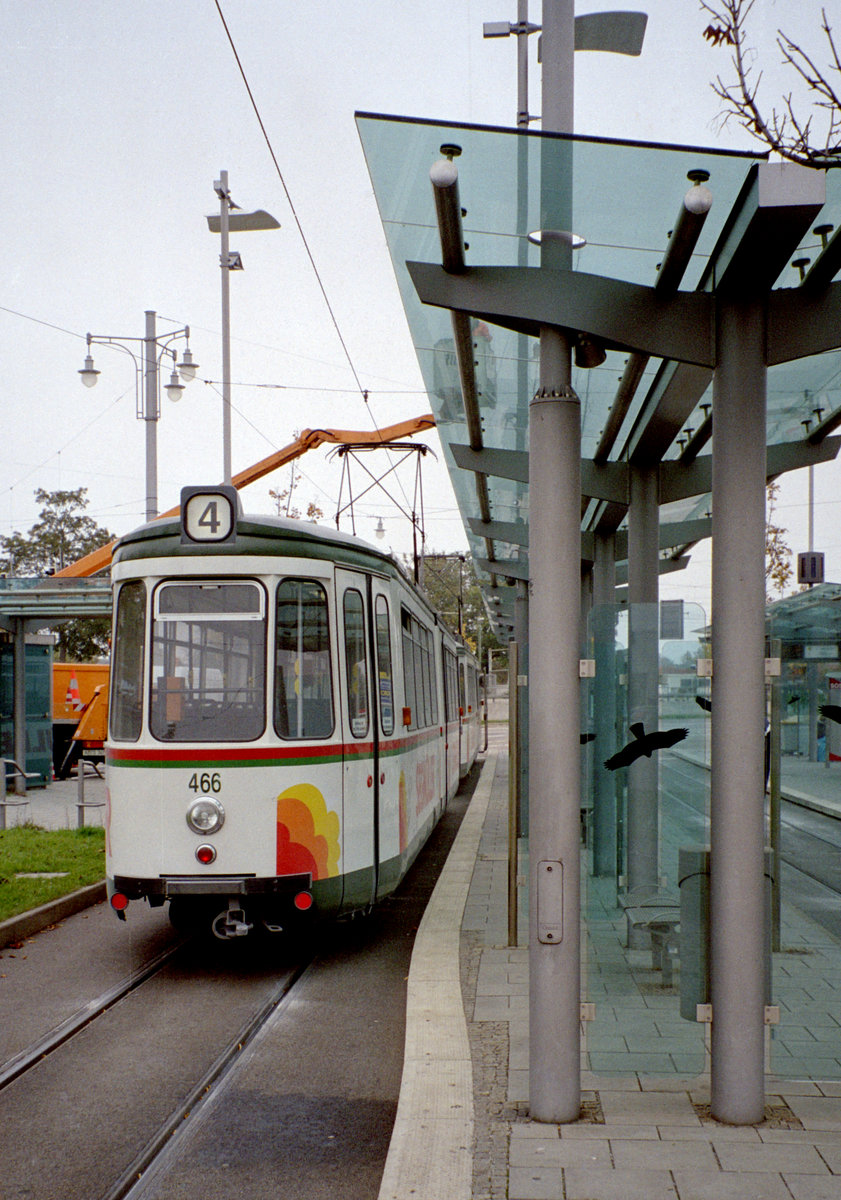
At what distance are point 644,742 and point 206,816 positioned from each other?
2834mm

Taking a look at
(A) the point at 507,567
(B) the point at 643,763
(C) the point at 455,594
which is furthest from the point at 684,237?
(C) the point at 455,594

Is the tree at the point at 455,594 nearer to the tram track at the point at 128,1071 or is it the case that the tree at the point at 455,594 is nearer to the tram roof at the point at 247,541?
the tram roof at the point at 247,541

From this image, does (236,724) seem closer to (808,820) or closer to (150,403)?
(808,820)

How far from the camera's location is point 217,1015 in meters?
6.76

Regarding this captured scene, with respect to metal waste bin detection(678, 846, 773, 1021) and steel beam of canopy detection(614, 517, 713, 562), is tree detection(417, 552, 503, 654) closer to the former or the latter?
steel beam of canopy detection(614, 517, 713, 562)

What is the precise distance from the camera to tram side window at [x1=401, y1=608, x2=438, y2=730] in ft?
33.7

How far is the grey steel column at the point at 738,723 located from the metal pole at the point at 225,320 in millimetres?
12687

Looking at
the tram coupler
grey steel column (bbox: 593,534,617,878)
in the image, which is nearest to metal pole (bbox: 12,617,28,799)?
the tram coupler

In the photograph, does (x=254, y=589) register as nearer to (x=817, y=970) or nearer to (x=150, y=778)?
(x=150, y=778)

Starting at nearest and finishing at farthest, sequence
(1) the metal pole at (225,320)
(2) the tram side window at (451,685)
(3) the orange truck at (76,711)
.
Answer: (2) the tram side window at (451,685) < (1) the metal pole at (225,320) < (3) the orange truck at (76,711)

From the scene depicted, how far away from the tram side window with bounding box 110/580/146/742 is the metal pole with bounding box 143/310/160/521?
9833mm

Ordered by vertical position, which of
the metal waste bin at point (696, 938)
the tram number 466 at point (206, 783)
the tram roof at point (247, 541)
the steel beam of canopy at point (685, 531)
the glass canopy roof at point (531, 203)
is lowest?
the metal waste bin at point (696, 938)

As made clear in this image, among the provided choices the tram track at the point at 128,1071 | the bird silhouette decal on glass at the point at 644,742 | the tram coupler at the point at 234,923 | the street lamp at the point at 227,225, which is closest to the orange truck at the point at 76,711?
the street lamp at the point at 227,225

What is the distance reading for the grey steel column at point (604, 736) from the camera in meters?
6.14
